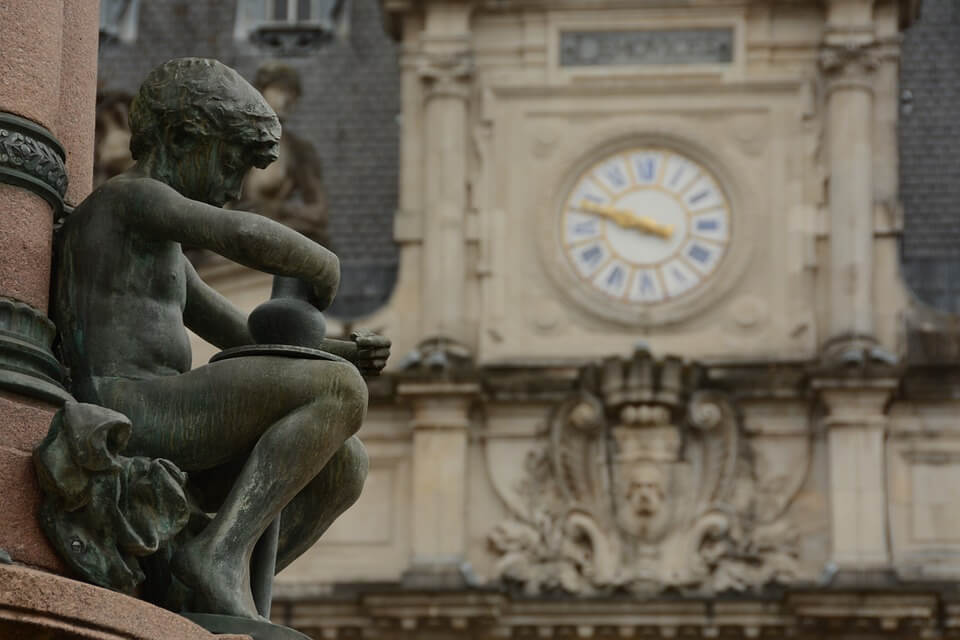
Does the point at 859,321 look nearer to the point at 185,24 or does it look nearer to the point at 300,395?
the point at 185,24

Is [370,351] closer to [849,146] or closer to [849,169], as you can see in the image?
[849,169]

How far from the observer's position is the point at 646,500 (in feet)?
96.5

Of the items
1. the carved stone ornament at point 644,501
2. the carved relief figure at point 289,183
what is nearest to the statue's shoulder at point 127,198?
the carved stone ornament at point 644,501

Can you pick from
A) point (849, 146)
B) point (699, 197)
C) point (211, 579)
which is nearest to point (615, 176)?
point (699, 197)

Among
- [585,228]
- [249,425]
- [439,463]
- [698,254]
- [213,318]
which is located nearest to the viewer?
[249,425]

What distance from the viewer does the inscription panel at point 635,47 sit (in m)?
31.0

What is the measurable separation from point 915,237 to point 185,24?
756 centimetres

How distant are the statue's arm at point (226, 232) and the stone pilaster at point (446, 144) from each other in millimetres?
21883

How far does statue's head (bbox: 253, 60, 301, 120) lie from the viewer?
3138 centimetres

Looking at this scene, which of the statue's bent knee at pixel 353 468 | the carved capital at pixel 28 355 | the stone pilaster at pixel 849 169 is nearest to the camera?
the carved capital at pixel 28 355

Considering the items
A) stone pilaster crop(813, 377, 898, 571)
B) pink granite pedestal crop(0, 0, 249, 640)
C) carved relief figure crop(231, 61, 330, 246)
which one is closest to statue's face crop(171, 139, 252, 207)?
pink granite pedestal crop(0, 0, 249, 640)

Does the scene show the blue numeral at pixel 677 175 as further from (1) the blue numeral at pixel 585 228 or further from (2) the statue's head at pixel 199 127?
(2) the statue's head at pixel 199 127

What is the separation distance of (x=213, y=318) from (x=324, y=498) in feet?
2.27

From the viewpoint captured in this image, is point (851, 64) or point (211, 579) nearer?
point (211, 579)
